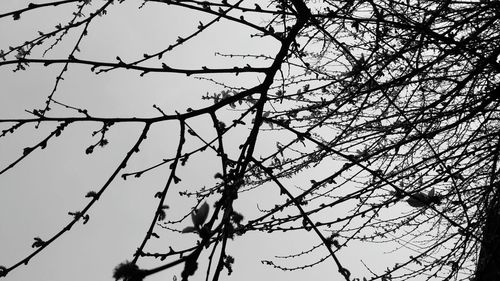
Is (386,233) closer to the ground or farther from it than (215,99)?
closer to the ground

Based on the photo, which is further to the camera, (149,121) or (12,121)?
(149,121)

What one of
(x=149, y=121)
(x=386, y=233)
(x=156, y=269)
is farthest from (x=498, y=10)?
(x=156, y=269)

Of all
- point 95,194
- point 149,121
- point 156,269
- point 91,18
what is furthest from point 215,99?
point 156,269

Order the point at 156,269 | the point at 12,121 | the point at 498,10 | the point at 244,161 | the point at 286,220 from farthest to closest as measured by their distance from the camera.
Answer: the point at 498,10 → the point at 286,220 → the point at 244,161 → the point at 12,121 → the point at 156,269

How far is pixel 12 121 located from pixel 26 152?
0.13 metres

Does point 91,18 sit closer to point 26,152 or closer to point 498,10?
point 26,152

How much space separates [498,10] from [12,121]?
9.28 feet

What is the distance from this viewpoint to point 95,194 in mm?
1593

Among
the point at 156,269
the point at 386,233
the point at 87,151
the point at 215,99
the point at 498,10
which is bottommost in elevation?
the point at 156,269

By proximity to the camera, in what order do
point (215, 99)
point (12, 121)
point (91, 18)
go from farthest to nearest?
1. point (215, 99)
2. point (91, 18)
3. point (12, 121)

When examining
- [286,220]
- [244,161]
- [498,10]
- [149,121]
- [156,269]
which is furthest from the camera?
[498,10]

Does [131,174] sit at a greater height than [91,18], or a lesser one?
lesser

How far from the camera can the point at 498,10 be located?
2617 mm

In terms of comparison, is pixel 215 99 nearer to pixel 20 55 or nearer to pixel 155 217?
pixel 20 55
